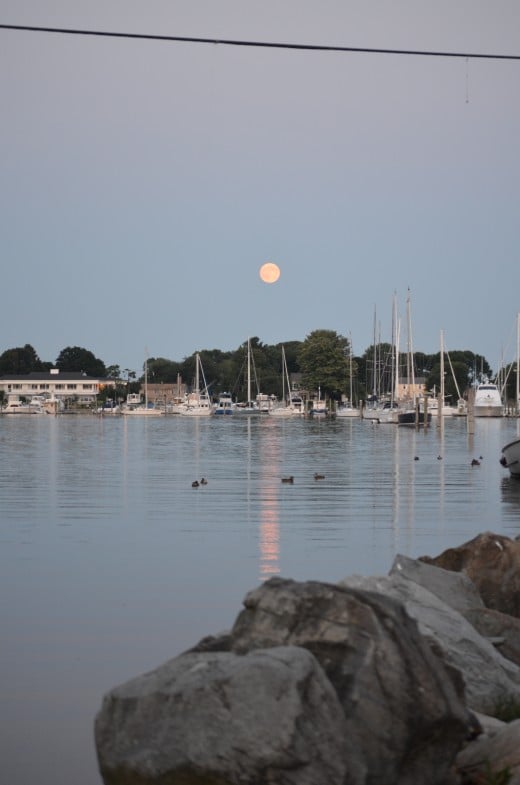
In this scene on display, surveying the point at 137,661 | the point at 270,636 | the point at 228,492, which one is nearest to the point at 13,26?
the point at 137,661

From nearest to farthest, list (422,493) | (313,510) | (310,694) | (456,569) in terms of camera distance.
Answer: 1. (310,694)
2. (456,569)
3. (313,510)
4. (422,493)

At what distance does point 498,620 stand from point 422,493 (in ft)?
77.8

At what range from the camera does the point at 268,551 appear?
21.7m

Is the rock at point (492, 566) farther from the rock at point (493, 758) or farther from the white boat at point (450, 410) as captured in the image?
the white boat at point (450, 410)

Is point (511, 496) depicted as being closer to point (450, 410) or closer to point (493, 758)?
point (493, 758)

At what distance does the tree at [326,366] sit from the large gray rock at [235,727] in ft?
594

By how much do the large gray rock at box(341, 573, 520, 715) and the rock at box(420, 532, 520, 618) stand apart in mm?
3243

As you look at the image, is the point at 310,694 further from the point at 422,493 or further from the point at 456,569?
the point at 422,493

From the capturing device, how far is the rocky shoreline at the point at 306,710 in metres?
7.12

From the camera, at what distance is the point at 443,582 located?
13.0m

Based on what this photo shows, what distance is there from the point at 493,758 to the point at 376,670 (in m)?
1.09

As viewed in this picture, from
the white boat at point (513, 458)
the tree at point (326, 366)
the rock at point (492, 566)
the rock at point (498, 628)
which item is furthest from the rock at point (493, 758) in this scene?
the tree at point (326, 366)

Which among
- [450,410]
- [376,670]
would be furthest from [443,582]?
[450,410]

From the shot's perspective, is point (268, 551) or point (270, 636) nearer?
point (270, 636)
